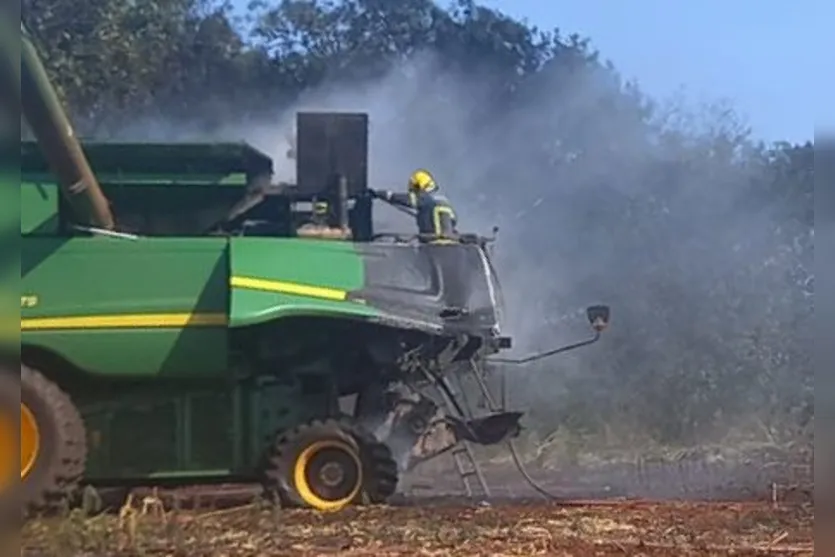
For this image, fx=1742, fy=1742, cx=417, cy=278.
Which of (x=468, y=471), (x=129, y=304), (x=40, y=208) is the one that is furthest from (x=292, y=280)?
(x=468, y=471)

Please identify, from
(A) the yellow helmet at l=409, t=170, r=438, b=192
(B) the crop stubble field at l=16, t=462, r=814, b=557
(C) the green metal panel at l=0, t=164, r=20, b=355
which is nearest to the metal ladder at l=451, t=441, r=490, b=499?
(B) the crop stubble field at l=16, t=462, r=814, b=557

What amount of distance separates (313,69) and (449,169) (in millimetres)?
4820

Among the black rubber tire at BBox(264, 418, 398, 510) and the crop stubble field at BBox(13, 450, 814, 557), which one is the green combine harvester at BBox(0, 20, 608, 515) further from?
the crop stubble field at BBox(13, 450, 814, 557)

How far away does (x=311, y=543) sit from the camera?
10922 mm

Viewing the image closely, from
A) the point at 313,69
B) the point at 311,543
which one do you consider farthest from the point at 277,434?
the point at 313,69

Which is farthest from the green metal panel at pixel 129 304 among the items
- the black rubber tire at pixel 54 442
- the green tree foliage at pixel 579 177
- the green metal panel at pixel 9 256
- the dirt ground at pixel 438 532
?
the green tree foliage at pixel 579 177

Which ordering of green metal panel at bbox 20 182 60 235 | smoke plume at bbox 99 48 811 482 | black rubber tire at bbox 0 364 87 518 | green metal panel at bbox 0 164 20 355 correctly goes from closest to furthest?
green metal panel at bbox 0 164 20 355, black rubber tire at bbox 0 364 87 518, green metal panel at bbox 20 182 60 235, smoke plume at bbox 99 48 811 482

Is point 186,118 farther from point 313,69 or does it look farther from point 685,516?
point 685,516

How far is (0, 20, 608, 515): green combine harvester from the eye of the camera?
1307 cm

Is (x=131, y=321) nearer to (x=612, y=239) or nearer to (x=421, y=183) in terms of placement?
(x=421, y=183)

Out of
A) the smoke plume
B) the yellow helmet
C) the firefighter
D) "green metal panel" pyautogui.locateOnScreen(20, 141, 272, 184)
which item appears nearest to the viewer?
"green metal panel" pyautogui.locateOnScreen(20, 141, 272, 184)

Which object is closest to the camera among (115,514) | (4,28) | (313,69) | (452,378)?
(4,28)

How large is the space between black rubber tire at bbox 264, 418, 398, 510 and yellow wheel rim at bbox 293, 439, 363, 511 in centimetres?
3

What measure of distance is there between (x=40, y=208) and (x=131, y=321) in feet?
3.99
